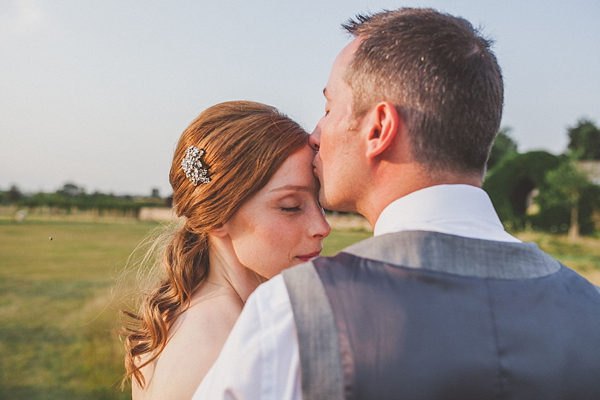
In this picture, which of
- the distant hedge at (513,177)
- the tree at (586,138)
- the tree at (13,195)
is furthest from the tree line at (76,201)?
the tree at (586,138)

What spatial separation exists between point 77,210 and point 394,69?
4057cm

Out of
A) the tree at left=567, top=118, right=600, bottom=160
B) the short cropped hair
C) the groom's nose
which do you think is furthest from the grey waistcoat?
the tree at left=567, top=118, right=600, bottom=160

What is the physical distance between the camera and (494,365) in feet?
4.10

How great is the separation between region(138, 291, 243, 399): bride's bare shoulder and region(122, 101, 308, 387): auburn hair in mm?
121

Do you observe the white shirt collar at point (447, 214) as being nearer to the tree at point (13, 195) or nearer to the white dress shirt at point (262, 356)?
the white dress shirt at point (262, 356)

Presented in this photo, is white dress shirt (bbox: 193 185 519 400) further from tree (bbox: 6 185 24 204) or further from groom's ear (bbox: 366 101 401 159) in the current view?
tree (bbox: 6 185 24 204)

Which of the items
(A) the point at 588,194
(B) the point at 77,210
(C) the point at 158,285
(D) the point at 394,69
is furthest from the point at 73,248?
(A) the point at 588,194

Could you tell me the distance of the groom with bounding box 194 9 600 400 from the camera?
1.23 meters

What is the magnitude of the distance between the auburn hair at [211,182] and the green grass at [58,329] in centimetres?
51

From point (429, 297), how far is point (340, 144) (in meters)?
0.84

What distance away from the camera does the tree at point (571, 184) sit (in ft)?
85.0

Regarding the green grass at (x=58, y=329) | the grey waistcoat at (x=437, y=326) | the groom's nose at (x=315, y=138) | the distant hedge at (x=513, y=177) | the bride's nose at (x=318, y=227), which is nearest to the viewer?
the grey waistcoat at (x=437, y=326)

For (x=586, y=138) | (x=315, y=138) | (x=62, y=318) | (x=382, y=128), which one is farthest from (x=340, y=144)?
(x=586, y=138)

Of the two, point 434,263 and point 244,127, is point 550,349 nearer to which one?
point 434,263
